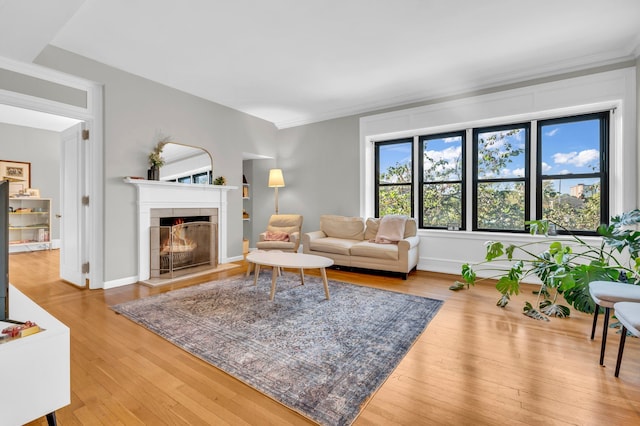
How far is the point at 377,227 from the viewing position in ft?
15.8

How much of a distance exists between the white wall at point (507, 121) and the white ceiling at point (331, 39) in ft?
0.76

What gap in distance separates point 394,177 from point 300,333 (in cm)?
352

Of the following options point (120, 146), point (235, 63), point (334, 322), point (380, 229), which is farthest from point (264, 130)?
point (334, 322)

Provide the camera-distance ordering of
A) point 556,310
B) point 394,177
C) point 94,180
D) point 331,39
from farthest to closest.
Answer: point 394,177
point 94,180
point 331,39
point 556,310

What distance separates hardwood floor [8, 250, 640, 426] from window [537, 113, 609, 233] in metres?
1.68

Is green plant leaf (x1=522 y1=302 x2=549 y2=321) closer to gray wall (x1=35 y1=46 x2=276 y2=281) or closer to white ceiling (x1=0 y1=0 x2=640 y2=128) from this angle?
white ceiling (x1=0 y1=0 x2=640 y2=128)

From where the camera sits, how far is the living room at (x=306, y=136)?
3406 mm

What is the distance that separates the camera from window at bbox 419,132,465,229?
4.56 metres

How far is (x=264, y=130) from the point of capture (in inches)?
234

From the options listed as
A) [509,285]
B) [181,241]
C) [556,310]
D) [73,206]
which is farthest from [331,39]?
[73,206]

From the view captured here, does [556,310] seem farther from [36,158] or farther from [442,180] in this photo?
[36,158]

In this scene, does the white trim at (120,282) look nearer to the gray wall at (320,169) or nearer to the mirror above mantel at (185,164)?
the mirror above mantel at (185,164)

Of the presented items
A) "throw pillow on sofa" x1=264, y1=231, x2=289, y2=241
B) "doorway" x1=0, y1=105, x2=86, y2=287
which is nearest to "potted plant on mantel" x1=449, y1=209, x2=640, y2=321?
"throw pillow on sofa" x1=264, y1=231, x2=289, y2=241

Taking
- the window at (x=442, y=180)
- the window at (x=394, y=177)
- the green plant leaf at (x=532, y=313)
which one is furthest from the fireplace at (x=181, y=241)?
the green plant leaf at (x=532, y=313)
